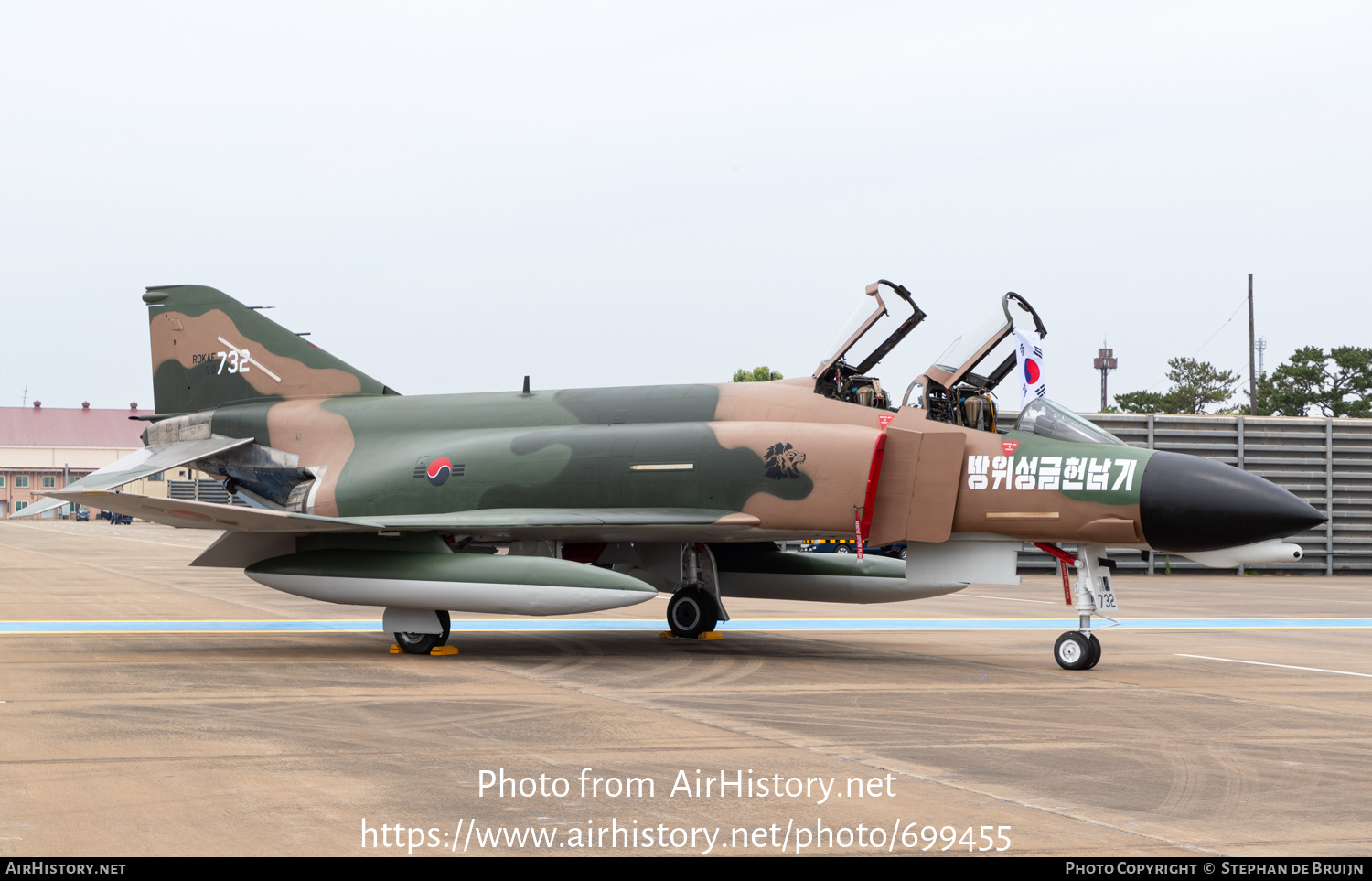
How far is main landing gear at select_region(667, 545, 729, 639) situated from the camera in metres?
14.3

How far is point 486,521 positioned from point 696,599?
2.93 m

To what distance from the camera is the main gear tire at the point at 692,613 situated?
14281mm

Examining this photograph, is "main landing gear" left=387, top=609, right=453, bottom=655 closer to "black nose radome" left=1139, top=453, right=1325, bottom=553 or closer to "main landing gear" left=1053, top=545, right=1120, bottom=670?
"main landing gear" left=1053, top=545, right=1120, bottom=670

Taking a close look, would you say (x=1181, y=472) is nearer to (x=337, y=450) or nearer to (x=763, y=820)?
(x=763, y=820)

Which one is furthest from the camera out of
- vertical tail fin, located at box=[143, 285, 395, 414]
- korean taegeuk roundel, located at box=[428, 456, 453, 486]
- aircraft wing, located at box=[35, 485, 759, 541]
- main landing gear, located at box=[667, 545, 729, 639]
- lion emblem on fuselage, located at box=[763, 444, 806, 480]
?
vertical tail fin, located at box=[143, 285, 395, 414]

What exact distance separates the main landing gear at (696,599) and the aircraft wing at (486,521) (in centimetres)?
155

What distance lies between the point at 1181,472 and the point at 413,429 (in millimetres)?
8091

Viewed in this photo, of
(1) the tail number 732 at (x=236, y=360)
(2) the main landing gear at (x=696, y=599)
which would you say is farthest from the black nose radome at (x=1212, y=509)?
(1) the tail number 732 at (x=236, y=360)

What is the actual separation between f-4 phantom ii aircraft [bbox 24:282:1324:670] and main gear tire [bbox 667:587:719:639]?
0.02m

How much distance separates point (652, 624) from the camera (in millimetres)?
17000

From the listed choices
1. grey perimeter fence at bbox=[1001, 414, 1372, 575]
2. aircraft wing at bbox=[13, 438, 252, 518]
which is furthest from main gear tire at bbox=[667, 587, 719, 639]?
grey perimeter fence at bbox=[1001, 414, 1372, 575]

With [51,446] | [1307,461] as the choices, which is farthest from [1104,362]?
[51,446]

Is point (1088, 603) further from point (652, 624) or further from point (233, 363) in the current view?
point (233, 363)

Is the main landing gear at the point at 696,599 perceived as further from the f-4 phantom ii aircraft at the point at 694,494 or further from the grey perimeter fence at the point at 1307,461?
the grey perimeter fence at the point at 1307,461
